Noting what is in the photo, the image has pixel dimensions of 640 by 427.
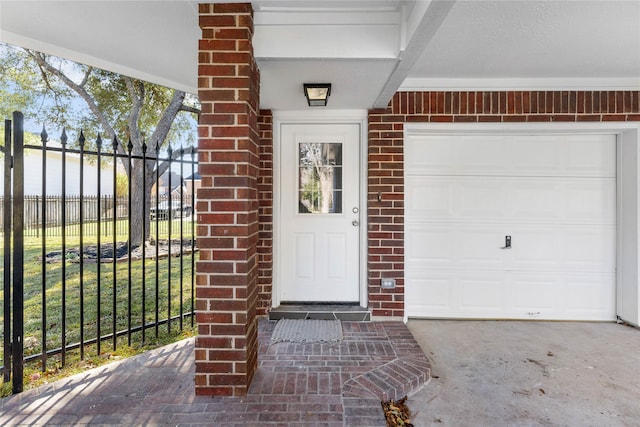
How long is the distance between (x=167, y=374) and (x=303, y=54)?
2.35 meters

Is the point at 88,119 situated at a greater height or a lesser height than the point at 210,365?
greater

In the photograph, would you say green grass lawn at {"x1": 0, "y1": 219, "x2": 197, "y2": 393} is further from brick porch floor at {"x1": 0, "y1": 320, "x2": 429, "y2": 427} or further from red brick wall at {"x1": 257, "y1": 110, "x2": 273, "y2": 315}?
red brick wall at {"x1": 257, "y1": 110, "x2": 273, "y2": 315}

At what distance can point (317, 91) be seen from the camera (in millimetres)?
2717

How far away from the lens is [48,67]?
6.97m

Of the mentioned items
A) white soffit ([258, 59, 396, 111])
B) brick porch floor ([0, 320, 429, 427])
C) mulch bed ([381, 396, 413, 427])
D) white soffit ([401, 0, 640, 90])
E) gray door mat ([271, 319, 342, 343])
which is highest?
white soffit ([401, 0, 640, 90])

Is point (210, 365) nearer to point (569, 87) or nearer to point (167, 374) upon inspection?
point (167, 374)

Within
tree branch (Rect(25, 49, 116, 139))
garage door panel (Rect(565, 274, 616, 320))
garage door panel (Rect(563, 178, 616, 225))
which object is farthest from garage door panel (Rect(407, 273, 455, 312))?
tree branch (Rect(25, 49, 116, 139))

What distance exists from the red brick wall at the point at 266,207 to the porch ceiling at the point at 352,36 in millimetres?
494

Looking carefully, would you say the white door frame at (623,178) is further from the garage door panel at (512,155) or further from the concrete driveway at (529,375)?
the concrete driveway at (529,375)

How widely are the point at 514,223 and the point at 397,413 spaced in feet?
8.05

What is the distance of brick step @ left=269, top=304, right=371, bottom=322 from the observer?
3236mm

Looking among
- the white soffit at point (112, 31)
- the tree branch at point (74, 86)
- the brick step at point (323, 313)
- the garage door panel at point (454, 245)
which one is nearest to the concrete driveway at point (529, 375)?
the brick step at point (323, 313)

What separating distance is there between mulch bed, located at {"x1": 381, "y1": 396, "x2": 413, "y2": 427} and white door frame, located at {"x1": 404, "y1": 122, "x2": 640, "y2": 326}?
239 cm

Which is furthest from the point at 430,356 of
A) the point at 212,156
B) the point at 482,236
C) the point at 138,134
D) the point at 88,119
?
the point at 88,119
